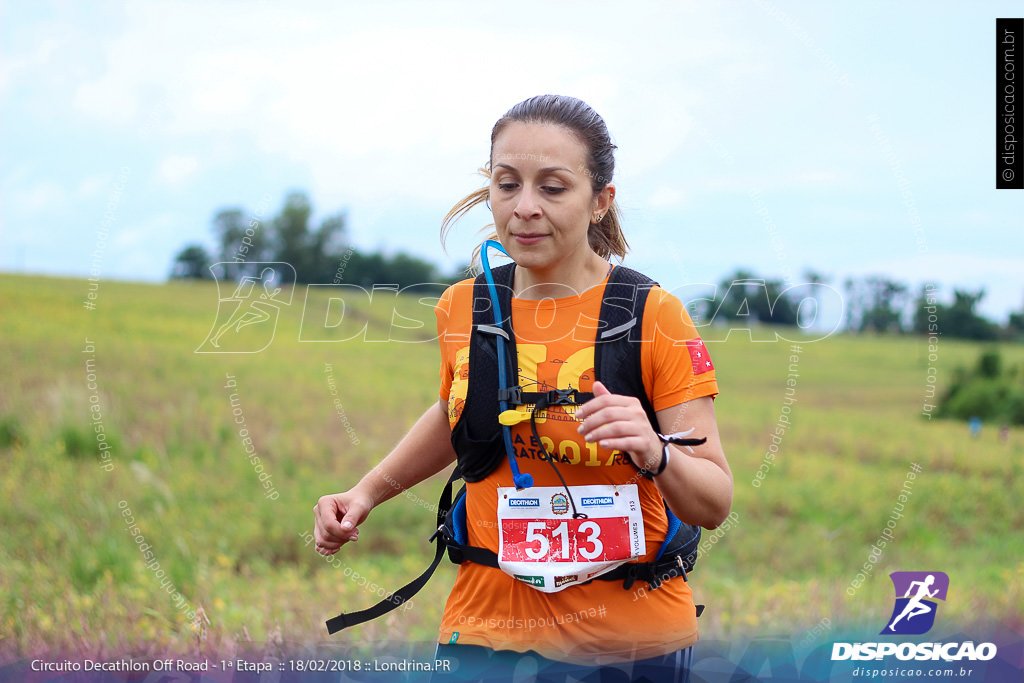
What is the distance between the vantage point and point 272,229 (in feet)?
45.7

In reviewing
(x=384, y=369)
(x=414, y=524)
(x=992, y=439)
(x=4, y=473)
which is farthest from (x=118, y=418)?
(x=992, y=439)

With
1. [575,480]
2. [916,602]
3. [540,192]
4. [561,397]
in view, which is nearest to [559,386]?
[561,397]

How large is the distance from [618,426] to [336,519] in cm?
109

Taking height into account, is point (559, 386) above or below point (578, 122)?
A: below

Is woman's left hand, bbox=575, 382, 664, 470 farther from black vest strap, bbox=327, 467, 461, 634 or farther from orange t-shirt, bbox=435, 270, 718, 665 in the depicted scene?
black vest strap, bbox=327, 467, 461, 634

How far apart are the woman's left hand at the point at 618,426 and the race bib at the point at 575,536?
42cm

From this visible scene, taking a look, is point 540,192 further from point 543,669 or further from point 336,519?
point 543,669

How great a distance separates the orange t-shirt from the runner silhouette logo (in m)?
3.12

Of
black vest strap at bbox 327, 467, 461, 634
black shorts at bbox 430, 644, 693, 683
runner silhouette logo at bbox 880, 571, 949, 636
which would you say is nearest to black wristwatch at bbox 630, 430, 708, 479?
black shorts at bbox 430, 644, 693, 683

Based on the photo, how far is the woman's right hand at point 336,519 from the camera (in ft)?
8.55

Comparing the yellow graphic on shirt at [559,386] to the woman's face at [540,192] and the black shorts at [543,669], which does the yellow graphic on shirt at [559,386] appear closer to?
the woman's face at [540,192]

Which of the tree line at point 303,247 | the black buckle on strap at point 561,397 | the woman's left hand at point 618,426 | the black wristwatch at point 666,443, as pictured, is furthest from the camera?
the tree line at point 303,247

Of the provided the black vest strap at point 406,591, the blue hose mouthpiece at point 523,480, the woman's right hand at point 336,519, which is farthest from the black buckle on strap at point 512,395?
the woman's right hand at point 336,519

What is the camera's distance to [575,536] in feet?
8.11
